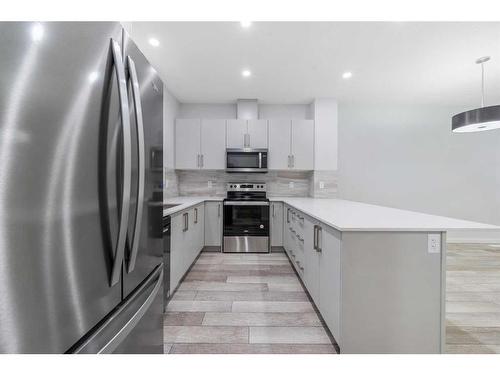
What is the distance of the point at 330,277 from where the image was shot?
66.2 inches

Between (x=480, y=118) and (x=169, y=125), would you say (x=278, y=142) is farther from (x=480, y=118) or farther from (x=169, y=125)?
Answer: (x=480, y=118)

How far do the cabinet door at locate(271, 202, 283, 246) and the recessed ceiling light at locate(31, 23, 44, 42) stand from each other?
11.9ft

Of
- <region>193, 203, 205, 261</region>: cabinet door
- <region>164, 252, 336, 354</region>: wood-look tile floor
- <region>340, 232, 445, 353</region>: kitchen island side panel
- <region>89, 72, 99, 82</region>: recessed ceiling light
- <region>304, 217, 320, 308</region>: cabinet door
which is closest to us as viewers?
<region>89, 72, 99, 82</region>: recessed ceiling light

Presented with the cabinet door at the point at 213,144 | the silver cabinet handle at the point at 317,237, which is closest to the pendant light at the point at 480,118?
the silver cabinet handle at the point at 317,237

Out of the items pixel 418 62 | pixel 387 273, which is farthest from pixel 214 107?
pixel 387 273

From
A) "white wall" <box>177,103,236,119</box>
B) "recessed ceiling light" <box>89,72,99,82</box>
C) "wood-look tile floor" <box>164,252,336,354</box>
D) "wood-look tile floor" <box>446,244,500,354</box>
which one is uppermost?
"white wall" <box>177,103,236,119</box>

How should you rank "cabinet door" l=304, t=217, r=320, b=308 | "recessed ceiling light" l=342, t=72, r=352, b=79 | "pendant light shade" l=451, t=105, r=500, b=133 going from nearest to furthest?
"cabinet door" l=304, t=217, r=320, b=308, "pendant light shade" l=451, t=105, r=500, b=133, "recessed ceiling light" l=342, t=72, r=352, b=79

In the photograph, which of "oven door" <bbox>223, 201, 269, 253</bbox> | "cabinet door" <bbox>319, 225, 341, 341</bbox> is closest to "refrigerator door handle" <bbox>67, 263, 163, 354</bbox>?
"cabinet door" <bbox>319, 225, 341, 341</bbox>

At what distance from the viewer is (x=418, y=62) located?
2941 millimetres

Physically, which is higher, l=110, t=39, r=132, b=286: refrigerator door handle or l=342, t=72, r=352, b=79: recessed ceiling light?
l=342, t=72, r=352, b=79: recessed ceiling light

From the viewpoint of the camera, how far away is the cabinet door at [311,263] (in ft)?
6.71

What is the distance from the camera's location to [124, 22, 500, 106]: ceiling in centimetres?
231

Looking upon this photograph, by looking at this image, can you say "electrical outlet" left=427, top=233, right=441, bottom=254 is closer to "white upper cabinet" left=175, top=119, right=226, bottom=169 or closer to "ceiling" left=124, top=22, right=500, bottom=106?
"ceiling" left=124, top=22, right=500, bottom=106

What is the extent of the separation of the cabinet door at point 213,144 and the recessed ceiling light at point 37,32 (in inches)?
146
